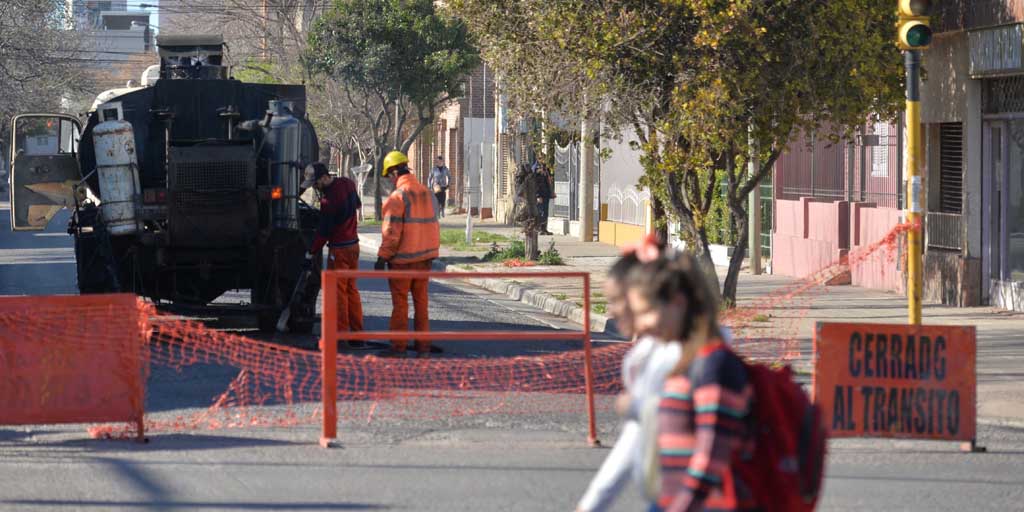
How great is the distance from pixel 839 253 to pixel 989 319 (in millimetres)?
4956

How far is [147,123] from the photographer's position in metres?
15.9

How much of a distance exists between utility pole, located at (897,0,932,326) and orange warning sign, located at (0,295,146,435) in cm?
540

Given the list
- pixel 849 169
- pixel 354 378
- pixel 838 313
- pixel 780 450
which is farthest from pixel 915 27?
pixel 849 169

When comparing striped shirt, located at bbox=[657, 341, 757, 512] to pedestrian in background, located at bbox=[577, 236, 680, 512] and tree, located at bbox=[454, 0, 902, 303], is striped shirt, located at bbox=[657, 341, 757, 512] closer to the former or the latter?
pedestrian in background, located at bbox=[577, 236, 680, 512]

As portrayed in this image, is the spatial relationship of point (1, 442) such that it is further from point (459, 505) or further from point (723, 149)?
point (723, 149)

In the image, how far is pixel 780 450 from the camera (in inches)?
159

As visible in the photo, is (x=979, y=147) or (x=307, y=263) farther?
(x=979, y=147)

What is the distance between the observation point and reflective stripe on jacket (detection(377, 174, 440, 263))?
13.7m

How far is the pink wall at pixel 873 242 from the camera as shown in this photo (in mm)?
20031

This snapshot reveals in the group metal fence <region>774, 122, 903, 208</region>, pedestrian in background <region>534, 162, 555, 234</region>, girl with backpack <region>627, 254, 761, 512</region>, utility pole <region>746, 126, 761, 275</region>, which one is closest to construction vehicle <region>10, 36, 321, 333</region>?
metal fence <region>774, 122, 903, 208</region>

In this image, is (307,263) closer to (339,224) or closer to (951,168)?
(339,224)

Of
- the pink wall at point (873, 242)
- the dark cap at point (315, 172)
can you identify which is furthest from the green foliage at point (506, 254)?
the dark cap at point (315, 172)

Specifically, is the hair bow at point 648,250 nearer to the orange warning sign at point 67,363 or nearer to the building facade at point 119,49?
the orange warning sign at point 67,363

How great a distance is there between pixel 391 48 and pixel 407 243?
2876 cm
